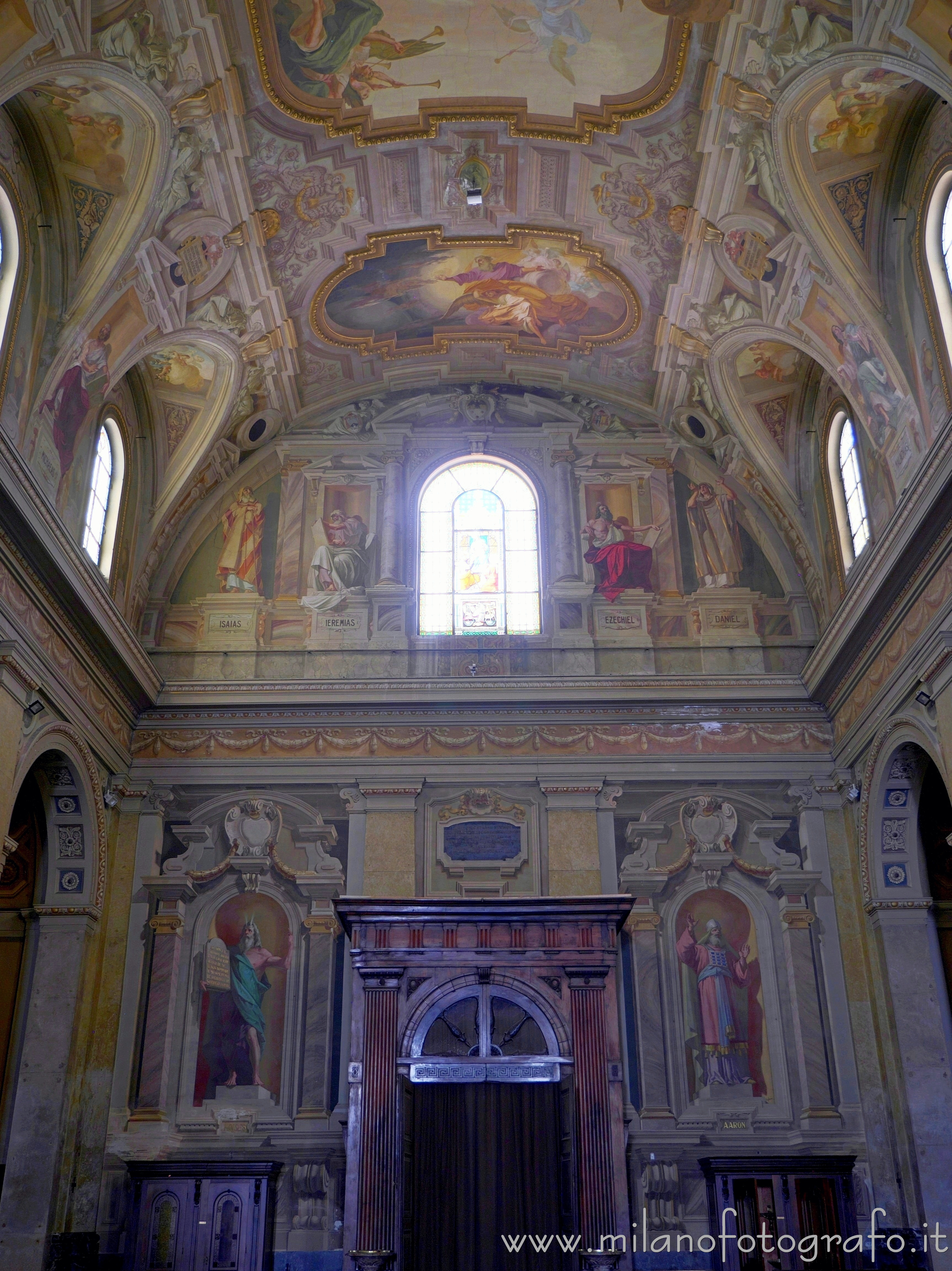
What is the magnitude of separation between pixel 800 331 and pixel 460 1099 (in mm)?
9061

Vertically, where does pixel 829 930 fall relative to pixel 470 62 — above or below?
below

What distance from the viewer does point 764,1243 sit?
12539mm

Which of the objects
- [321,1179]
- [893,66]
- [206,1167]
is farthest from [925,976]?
[893,66]

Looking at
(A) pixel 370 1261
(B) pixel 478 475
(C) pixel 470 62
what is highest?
(C) pixel 470 62

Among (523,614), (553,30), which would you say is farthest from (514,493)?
(553,30)

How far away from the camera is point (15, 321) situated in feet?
A: 38.4

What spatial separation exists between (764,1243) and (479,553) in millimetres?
8872

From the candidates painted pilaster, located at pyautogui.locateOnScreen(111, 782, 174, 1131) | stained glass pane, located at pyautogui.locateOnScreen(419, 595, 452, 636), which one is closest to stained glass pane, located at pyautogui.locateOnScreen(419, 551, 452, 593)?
stained glass pane, located at pyautogui.locateOnScreen(419, 595, 452, 636)

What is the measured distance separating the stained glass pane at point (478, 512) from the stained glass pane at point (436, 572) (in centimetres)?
48

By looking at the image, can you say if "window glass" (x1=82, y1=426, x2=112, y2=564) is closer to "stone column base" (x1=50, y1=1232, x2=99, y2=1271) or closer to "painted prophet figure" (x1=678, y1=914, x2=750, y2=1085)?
"stone column base" (x1=50, y1=1232, x2=99, y2=1271)

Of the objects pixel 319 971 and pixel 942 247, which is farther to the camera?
pixel 319 971

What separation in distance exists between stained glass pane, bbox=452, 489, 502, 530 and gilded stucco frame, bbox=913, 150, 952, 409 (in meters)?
6.74

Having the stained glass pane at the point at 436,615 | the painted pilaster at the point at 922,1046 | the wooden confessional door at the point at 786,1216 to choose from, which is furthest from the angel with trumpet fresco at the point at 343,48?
the wooden confessional door at the point at 786,1216

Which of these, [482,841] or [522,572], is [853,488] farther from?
[482,841]
